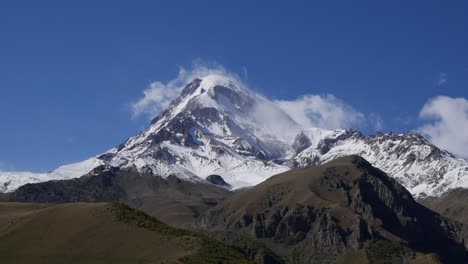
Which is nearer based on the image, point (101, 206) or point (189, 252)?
point (189, 252)

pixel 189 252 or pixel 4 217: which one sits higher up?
pixel 4 217

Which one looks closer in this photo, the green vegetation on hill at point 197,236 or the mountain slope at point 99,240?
the green vegetation on hill at point 197,236

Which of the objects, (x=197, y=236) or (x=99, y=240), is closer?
(x=99, y=240)

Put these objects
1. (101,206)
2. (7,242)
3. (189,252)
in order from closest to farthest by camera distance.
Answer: (189,252) → (7,242) → (101,206)

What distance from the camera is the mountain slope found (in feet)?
525

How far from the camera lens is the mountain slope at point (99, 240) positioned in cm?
16012

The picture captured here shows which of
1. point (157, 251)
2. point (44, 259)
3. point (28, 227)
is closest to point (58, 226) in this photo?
point (28, 227)

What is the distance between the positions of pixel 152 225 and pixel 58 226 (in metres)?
22.7

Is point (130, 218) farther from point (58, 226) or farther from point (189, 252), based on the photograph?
point (189, 252)

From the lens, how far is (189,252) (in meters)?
158

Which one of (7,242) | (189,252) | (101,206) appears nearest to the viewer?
(189,252)

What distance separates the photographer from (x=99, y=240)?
564 ft

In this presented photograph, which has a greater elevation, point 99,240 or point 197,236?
point 197,236

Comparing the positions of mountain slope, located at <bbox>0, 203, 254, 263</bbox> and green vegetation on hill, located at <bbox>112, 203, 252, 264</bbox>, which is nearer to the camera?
green vegetation on hill, located at <bbox>112, 203, 252, 264</bbox>
